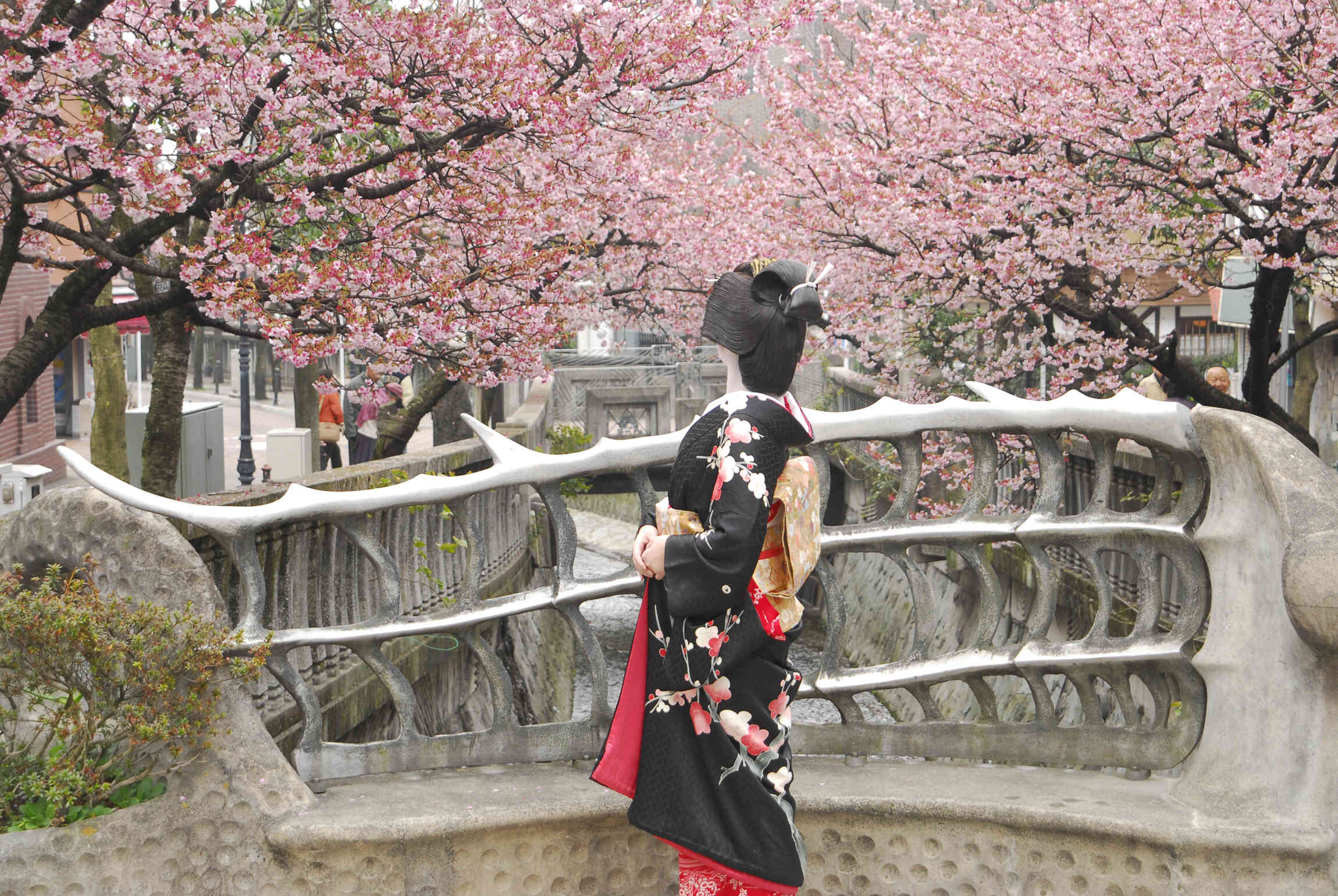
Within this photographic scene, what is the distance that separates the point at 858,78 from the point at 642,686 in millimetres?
11651

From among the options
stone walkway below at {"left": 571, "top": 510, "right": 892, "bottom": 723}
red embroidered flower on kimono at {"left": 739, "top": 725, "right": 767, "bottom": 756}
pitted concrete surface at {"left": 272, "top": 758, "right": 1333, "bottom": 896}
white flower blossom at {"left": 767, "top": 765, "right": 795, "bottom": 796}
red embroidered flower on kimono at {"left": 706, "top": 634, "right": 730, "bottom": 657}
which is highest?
red embroidered flower on kimono at {"left": 706, "top": 634, "right": 730, "bottom": 657}

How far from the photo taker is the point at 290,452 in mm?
18422

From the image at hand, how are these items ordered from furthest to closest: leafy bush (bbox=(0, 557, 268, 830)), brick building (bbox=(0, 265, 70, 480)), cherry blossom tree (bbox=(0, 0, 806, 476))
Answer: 1. brick building (bbox=(0, 265, 70, 480))
2. cherry blossom tree (bbox=(0, 0, 806, 476))
3. leafy bush (bbox=(0, 557, 268, 830))

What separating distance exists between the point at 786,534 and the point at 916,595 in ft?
3.11

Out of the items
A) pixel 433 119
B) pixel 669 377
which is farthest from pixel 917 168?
pixel 669 377

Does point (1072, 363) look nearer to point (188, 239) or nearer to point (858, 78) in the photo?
point (858, 78)

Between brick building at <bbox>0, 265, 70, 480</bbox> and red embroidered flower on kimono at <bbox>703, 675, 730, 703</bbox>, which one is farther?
brick building at <bbox>0, 265, 70, 480</bbox>

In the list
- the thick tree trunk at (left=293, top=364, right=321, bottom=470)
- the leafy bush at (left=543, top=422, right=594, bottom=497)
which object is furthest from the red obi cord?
the thick tree trunk at (left=293, top=364, right=321, bottom=470)

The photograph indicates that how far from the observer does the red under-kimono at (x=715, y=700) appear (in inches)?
137

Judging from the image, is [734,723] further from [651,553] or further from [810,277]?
[810,277]

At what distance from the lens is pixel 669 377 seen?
31547 mm

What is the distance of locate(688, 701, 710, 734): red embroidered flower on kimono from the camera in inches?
143

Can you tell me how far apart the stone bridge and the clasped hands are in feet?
1.90

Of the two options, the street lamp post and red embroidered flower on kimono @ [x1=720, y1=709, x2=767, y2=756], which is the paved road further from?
red embroidered flower on kimono @ [x1=720, y1=709, x2=767, y2=756]
